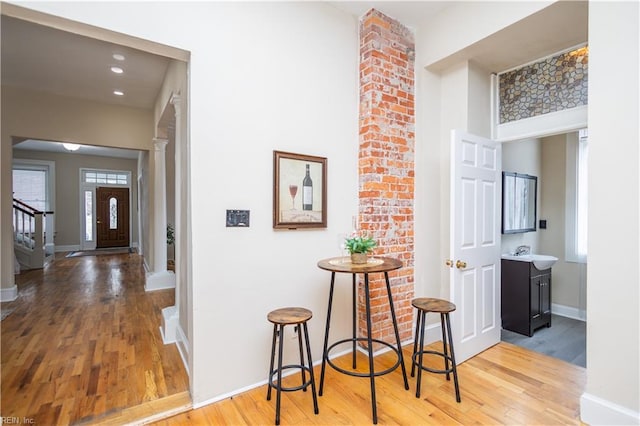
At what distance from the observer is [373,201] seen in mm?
2840

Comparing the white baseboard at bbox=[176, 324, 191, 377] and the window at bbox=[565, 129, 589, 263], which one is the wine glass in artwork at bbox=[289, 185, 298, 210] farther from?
the window at bbox=[565, 129, 589, 263]

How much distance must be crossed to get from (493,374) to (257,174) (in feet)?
8.40

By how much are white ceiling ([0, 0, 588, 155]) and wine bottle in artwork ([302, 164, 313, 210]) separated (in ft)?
5.46

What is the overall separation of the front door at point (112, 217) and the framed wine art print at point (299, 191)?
400 inches

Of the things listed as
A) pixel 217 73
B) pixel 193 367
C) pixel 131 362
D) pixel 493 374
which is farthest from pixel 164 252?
pixel 493 374

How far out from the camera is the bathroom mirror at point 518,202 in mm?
3924

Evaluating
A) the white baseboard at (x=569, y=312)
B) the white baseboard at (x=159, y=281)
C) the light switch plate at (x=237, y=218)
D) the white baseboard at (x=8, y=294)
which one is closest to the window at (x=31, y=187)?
the white baseboard at (x=8, y=294)

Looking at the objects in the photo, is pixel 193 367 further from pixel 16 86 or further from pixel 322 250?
pixel 16 86

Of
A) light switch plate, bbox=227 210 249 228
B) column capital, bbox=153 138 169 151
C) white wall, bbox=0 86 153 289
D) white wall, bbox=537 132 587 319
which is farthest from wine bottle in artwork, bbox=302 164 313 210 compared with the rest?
white wall, bbox=0 86 153 289

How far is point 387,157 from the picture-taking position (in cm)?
292

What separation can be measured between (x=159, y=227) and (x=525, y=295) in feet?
18.2

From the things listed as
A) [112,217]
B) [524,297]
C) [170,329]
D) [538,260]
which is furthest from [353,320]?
[112,217]

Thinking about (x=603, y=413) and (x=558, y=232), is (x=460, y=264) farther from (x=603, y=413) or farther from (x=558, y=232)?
(x=558, y=232)

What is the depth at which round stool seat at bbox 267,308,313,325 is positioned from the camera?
1969mm
